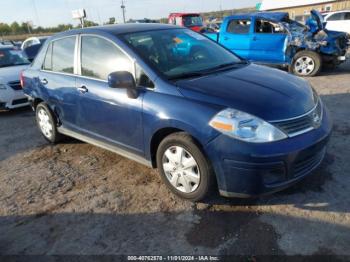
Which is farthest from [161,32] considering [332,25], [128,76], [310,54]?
[332,25]

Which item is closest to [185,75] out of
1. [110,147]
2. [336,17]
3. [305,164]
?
[110,147]

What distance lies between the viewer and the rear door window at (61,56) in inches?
172

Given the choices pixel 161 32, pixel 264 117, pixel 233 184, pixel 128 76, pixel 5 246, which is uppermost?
pixel 161 32

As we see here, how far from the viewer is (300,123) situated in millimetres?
2941

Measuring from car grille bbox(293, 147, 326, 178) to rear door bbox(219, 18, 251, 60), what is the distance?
691cm

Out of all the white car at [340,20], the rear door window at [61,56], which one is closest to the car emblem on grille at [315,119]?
the rear door window at [61,56]

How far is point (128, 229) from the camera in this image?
3.04 m

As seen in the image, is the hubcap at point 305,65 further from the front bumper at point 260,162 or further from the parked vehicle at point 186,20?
the parked vehicle at point 186,20

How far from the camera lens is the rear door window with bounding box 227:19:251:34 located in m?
9.55

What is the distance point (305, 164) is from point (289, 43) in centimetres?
667

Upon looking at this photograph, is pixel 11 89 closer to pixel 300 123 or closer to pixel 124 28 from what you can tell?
pixel 124 28

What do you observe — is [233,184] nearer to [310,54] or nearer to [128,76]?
[128,76]

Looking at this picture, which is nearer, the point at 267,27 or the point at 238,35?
the point at 267,27

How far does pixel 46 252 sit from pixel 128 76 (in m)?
1.78
